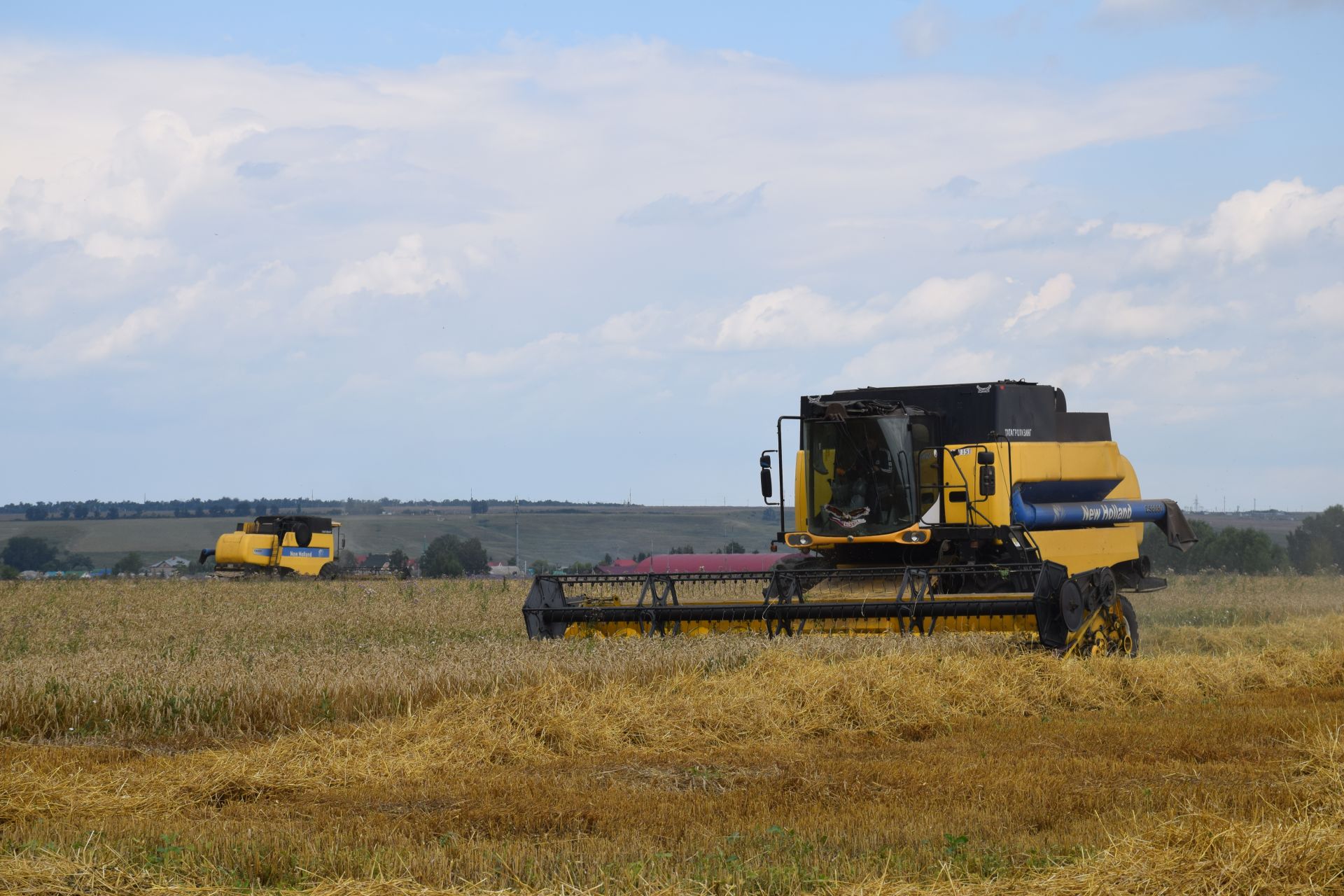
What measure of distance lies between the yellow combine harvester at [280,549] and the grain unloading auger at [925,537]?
1010 inches

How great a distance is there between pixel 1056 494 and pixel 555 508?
15938cm

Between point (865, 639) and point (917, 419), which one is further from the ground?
point (917, 419)

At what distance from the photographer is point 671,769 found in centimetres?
800

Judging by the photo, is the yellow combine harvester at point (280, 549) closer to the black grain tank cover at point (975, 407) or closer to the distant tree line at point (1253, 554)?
the distant tree line at point (1253, 554)

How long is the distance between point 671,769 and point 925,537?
22.0ft

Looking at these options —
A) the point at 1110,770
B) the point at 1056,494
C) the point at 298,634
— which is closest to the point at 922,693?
the point at 1110,770

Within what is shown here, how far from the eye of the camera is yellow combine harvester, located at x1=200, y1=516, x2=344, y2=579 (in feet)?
128

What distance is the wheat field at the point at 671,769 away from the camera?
18.0 feet

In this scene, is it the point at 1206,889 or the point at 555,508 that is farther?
the point at 555,508

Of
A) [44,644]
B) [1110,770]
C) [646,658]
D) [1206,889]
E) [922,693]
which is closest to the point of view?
[1206,889]

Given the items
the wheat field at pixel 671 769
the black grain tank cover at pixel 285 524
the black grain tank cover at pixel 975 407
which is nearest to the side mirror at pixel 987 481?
the black grain tank cover at pixel 975 407

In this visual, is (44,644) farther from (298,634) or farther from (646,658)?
(646,658)

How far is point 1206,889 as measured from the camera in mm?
5133

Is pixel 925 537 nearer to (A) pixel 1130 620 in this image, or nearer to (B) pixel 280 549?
(A) pixel 1130 620
